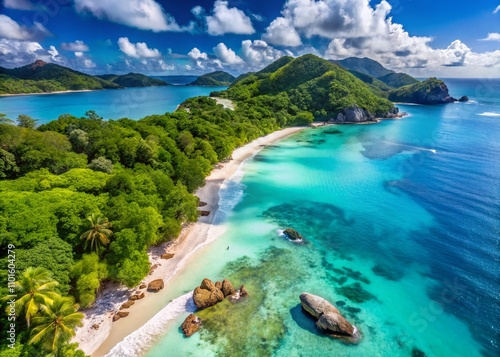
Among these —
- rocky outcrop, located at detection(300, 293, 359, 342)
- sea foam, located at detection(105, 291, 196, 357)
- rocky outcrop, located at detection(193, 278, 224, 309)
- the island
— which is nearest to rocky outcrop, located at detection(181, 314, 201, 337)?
sea foam, located at detection(105, 291, 196, 357)

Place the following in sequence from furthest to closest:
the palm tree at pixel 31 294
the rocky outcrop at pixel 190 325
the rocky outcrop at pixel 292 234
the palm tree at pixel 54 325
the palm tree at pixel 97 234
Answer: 1. the rocky outcrop at pixel 292 234
2. the palm tree at pixel 97 234
3. the rocky outcrop at pixel 190 325
4. the palm tree at pixel 31 294
5. the palm tree at pixel 54 325

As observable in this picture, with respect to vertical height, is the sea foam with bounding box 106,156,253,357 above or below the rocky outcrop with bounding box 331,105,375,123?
below

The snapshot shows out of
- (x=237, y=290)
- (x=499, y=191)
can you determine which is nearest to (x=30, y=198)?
(x=237, y=290)

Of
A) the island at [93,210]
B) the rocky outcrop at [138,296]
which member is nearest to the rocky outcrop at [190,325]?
the island at [93,210]

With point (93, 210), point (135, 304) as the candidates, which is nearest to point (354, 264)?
point (135, 304)

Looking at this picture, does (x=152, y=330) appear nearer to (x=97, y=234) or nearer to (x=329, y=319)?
(x=97, y=234)

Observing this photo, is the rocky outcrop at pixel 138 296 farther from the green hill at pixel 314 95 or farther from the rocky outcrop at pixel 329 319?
the green hill at pixel 314 95

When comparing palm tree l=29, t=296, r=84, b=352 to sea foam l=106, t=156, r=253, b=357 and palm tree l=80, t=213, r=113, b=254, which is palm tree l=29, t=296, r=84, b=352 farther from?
palm tree l=80, t=213, r=113, b=254
